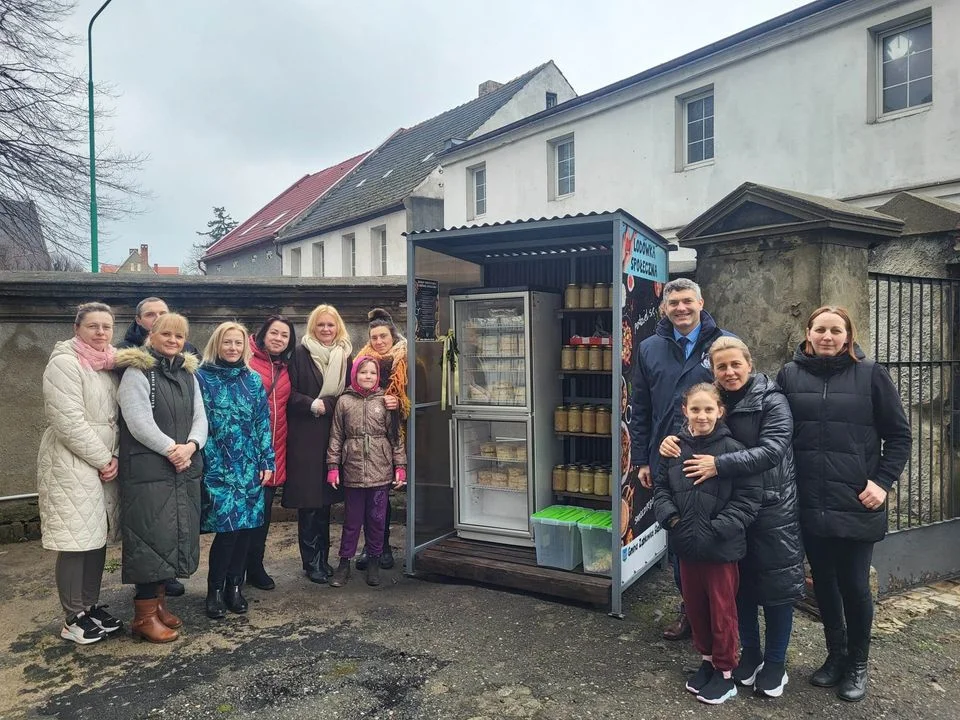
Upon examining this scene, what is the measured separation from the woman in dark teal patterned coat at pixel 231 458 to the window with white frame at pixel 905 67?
37.6 ft

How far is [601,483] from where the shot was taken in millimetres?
→ 5348

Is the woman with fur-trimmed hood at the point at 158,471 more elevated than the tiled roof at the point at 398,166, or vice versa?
the tiled roof at the point at 398,166

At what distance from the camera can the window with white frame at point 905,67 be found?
11.3 m

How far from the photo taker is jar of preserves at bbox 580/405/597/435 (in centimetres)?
539

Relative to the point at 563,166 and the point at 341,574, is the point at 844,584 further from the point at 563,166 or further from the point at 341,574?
the point at 563,166

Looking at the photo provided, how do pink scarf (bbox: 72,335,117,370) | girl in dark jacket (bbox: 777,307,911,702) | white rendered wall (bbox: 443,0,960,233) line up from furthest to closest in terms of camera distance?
1. white rendered wall (bbox: 443,0,960,233)
2. pink scarf (bbox: 72,335,117,370)
3. girl in dark jacket (bbox: 777,307,911,702)

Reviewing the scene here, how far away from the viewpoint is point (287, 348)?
16.9ft

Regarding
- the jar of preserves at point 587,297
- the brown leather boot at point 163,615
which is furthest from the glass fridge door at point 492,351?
the brown leather boot at point 163,615

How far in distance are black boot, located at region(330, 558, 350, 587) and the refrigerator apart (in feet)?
3.13

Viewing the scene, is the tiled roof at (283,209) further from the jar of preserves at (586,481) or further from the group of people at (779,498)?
the group of people at (779,498)

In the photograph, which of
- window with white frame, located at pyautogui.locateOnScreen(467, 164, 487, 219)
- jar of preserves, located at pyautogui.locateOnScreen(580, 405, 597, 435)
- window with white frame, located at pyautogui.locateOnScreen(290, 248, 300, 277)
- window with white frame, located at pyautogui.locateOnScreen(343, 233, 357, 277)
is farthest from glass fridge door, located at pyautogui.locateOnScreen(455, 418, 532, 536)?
window with white frame, located at pyautogui.locateOnScreen(290, 248, 300, 277)

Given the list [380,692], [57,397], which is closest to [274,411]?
[57,397]

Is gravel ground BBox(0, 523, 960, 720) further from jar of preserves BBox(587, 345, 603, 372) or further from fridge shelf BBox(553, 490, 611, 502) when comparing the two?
jar of preserves BBox(587, 345, 603, 372)

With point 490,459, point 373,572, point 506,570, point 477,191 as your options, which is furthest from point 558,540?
point 477,191
